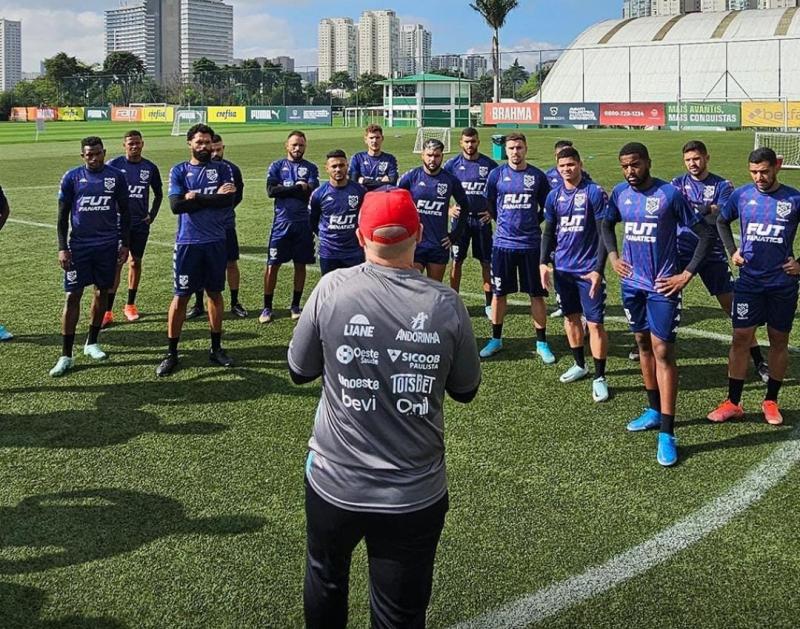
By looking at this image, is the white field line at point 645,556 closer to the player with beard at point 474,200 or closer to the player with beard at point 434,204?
the player with beard at point 434,204

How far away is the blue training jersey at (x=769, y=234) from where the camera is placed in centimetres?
673

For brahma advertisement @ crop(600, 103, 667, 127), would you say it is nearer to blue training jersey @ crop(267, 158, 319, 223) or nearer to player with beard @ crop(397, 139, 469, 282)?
blue training jersey @ crop(267, 158, 319, 223)

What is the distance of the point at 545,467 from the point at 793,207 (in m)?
2.97

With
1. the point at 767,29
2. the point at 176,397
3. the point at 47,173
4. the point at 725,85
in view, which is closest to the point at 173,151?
the point at 47,173

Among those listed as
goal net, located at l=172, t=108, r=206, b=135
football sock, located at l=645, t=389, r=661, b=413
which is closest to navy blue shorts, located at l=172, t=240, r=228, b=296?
football sock, located at l=645, t=389, r=661, b=413

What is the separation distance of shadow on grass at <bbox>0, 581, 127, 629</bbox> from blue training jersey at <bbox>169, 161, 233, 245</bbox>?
459 cm

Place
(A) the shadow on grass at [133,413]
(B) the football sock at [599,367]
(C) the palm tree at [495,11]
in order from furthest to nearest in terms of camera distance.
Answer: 1. (C) the palm tree at [495,11]
2. (B) the football sock at [599,367]
3. (A) the shadow on grass at [133,413]

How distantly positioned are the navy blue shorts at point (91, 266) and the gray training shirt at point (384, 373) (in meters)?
6.14

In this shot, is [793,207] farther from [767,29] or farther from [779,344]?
[767,29]

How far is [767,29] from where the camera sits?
74.9m

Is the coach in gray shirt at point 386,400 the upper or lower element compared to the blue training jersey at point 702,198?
lower

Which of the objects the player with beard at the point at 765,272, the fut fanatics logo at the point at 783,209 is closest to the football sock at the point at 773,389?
the player with beard at the point at 765,272

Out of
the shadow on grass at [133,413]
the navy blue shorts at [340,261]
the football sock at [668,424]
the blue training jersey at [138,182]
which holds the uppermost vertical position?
the blue training jersey at [138,182]

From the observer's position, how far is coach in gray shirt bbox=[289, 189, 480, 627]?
10.2ft
